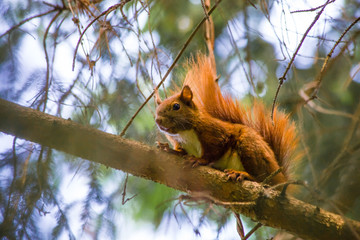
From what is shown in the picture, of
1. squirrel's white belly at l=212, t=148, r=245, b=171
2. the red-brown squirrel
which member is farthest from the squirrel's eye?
squirrel's white belly at l=212, t=148, r=245, b=171

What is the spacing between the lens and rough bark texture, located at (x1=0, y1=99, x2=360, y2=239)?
127 cm

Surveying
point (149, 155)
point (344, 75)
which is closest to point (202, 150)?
point (149, 155)

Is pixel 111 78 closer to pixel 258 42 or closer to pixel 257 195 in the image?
pixel 257 195

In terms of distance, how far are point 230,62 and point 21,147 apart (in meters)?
1.47

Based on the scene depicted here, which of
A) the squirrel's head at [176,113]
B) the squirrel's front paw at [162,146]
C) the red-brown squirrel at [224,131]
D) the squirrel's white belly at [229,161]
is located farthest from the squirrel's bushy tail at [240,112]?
the squirrel's front paw at [162,146]

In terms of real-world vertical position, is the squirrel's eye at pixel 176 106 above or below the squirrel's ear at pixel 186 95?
below

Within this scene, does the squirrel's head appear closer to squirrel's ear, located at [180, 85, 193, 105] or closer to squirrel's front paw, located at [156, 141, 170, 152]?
squirrel's ear, located at [180, 85, 193, 105]

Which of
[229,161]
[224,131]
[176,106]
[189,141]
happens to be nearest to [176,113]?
[176,106]

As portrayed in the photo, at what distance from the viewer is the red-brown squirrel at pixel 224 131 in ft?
5.95

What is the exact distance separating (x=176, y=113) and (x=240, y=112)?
0.42 m

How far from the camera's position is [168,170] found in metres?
1.51

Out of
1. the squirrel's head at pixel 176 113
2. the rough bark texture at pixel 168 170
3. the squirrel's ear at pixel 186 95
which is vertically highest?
the squirrel's ear at pixel 186 95

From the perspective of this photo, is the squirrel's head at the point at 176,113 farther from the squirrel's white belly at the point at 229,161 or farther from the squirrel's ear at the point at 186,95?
the squirrel's white belly at the point at 229,161

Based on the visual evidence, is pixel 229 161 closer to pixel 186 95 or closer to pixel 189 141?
pixel 189 141
